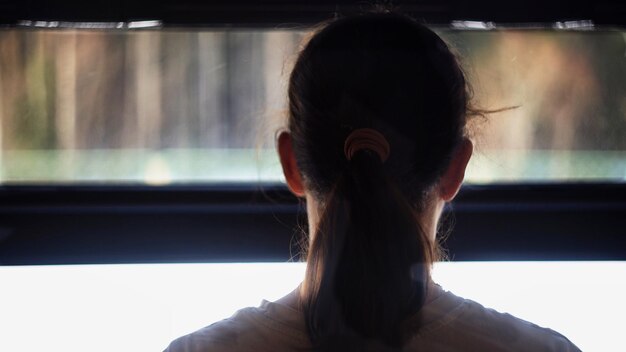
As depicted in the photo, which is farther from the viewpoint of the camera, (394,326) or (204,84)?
(204,84)

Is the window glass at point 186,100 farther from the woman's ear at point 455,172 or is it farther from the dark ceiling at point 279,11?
the woman's ear at point 455,172

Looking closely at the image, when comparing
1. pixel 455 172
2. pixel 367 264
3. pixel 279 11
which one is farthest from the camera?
pixel 279 11

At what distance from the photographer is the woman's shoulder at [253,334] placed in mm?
845

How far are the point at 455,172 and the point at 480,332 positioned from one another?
0.79 feet

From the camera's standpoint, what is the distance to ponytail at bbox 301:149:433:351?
0.80 meters

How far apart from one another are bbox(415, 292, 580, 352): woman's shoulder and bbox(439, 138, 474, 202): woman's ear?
159mm

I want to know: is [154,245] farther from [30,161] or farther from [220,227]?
[30,161]

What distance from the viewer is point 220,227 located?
3.96ft

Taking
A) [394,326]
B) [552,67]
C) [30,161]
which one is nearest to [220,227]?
[30,161]

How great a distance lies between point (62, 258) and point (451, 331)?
80 cm

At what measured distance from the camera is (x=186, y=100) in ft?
3.90

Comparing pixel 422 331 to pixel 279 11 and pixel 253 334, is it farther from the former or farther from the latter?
pixel 279 11

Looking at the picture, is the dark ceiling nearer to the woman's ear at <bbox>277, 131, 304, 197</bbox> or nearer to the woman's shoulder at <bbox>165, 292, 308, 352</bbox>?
the woman's ear at <bbox>277, 131, 304, 197</bbox>

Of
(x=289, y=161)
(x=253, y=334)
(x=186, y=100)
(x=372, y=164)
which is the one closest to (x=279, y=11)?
(x=186, y=100)
